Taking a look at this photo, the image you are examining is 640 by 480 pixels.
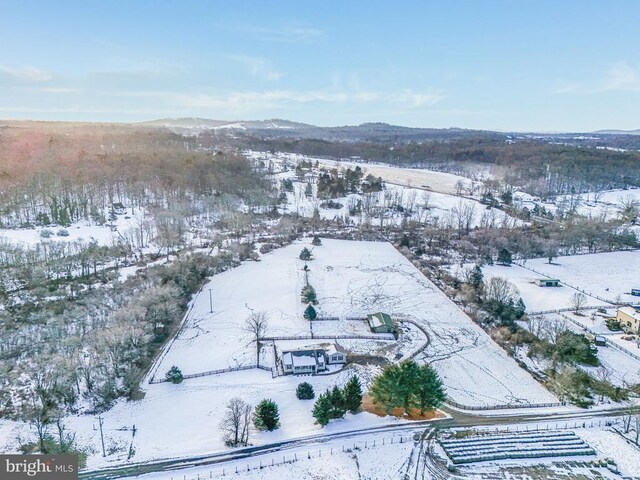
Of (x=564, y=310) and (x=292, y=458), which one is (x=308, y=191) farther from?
(x=292, y=458)

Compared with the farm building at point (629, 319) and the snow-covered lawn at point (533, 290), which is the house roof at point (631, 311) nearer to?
the farm building at point (629, 319)

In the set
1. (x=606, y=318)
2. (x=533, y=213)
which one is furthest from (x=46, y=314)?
(x=533, y=213)

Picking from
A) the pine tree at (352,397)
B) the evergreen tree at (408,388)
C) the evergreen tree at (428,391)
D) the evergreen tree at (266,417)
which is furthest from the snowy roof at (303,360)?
the evergreen tree at (428,391)

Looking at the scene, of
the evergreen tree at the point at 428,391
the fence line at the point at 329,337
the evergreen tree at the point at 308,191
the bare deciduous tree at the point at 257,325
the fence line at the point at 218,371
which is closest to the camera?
the evergreen tree at the point at 428,391

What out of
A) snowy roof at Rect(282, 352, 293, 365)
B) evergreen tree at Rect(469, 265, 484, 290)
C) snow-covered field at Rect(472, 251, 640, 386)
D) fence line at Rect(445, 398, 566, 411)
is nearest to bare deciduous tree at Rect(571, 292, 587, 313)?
snow-covered field at Rect(472, 251, 640, 386)

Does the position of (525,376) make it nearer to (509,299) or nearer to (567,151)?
(509,299)

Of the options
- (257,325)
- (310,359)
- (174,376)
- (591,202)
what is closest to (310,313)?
(257,325)
